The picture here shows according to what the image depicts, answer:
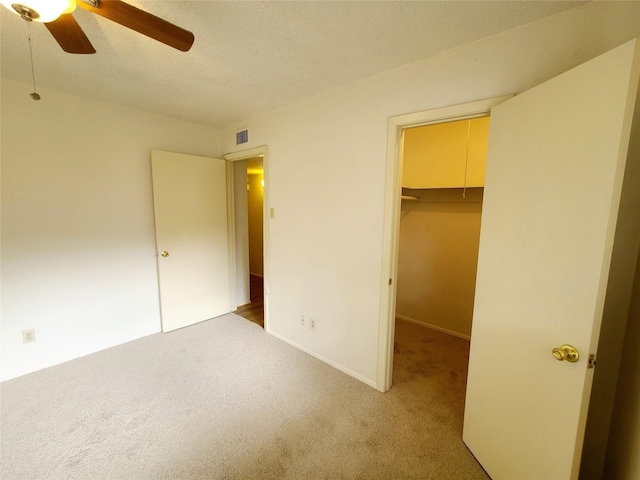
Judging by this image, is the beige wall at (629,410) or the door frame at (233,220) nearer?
the beige wall at (629,410)

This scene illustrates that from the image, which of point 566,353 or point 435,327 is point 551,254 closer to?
point 566,353

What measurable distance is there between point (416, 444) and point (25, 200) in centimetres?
344

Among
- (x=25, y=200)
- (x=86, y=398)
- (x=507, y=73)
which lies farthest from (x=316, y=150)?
(x=86, y=398)

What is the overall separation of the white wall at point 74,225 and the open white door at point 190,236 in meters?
0.15

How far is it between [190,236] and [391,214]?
7.76ft

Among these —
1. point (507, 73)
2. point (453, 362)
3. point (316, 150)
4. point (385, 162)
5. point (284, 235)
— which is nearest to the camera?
point (507, 73)

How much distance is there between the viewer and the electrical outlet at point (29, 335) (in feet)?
7.13

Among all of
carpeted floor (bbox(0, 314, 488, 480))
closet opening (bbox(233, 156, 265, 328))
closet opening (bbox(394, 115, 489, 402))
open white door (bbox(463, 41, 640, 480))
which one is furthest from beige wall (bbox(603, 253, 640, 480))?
closet opening (bbox(233, 156, 265, 328))

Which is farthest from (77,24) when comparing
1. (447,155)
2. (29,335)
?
(447,155)

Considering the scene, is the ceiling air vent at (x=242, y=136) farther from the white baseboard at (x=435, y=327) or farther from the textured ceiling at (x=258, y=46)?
the white baseboard at (x=435, y=327)

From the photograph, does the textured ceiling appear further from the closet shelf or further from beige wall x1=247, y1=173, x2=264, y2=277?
beige wall x1=247, y1=173, x2=264, y2=277

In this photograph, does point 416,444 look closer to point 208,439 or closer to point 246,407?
point 246,407

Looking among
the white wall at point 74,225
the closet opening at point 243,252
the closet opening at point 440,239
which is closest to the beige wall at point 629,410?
the closet opening at point 440,239

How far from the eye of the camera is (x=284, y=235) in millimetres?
2652
